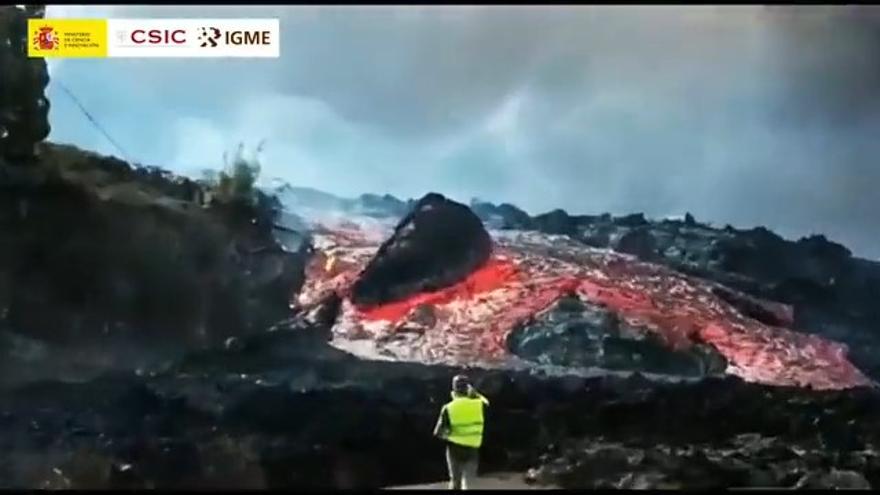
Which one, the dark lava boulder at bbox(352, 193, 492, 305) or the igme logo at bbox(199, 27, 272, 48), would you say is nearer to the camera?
the igme logo at bbox(199, 27, 272, 48)

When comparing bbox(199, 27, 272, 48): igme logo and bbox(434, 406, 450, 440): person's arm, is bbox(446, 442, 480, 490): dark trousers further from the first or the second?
bbox(199, 27, 272, 48): igme logo

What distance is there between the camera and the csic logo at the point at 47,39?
5621 millimetres

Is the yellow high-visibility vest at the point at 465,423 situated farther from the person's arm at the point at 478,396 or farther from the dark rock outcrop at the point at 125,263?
the dark rock outcrop at the point at 125,263

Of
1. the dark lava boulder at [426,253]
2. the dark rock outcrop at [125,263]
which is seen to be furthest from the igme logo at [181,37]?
the dark lava boulder at [426,253]

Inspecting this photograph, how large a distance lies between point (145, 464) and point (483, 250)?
187 centimetres

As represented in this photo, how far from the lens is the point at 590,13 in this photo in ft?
18.9

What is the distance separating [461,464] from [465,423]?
7.4 inches

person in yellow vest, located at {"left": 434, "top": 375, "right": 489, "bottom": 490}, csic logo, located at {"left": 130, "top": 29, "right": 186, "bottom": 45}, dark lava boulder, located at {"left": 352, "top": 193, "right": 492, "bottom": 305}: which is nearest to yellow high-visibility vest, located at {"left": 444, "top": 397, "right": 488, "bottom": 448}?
person in yellow vest, located at {"left": 434, "top": 375, "right": 489, "bottom": 490}

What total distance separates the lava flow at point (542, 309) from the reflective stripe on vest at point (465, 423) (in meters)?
0.24

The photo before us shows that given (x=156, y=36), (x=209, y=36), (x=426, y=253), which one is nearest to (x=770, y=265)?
(x=426, y=253)

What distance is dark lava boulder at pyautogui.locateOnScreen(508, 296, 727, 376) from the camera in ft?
19.1

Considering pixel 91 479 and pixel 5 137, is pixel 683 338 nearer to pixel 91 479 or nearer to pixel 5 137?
pixel 91 479

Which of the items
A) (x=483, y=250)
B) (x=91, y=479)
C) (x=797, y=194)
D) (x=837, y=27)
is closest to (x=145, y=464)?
(x=91, y=479)

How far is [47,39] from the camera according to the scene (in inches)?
221
